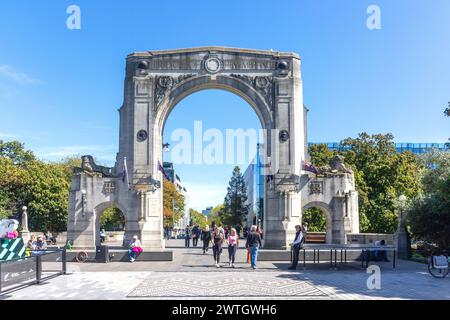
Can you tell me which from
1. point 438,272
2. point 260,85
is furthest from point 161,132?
point 438,272

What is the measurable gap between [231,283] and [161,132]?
1939cm

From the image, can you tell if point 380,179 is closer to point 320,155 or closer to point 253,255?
point 320,155

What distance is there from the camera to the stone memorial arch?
33281mm

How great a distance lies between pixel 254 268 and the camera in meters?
21.8

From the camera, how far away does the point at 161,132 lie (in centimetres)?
3462

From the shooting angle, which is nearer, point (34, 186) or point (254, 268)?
point (254, 268)

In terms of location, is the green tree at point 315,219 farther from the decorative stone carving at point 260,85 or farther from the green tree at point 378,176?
the decorative stone carving at point 260,85

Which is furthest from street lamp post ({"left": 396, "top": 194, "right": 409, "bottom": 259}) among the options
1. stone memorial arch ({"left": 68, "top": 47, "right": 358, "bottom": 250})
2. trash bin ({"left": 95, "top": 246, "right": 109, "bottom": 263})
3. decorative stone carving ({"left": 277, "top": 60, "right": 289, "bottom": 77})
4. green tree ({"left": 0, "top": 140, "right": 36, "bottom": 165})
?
green tree ({"left": 0, "top": 140, "right": 36, "bottom": 165})

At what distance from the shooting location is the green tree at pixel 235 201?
9125 centimetres

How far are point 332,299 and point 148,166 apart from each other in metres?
22.0

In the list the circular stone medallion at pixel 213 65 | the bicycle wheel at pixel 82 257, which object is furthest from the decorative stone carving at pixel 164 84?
the bicycle wheel at pixel 82 257

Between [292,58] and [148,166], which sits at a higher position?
[292,58]
